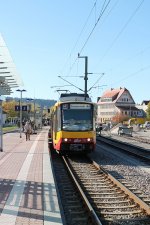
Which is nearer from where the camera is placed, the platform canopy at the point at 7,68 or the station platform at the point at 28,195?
the station platform at the point at 28,195

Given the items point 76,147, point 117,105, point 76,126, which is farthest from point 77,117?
point 117,105

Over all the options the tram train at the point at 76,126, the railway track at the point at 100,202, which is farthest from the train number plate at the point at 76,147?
the railway track at the point at 100,202

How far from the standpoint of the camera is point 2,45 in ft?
39.0

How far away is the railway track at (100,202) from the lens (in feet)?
31.6

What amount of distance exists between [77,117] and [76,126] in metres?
0.45

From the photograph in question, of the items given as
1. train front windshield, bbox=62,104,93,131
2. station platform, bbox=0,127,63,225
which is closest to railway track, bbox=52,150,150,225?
station platform, bbox=0,127,63,225

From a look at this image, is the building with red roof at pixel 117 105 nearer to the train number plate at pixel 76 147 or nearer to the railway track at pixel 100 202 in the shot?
the train number plate at pixel 76 147

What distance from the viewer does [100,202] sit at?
1155 centimetres

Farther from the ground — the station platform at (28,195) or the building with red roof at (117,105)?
the building with red roof at (117,105)

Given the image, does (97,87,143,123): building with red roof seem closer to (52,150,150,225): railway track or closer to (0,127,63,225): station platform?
(0,127,63,225): station platform

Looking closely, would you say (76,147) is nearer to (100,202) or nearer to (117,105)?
(100,202)

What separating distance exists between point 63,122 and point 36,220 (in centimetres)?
1506

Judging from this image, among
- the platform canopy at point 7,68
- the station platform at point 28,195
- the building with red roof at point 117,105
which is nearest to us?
the station platform at point 28,195

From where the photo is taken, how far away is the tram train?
22.9 metres
